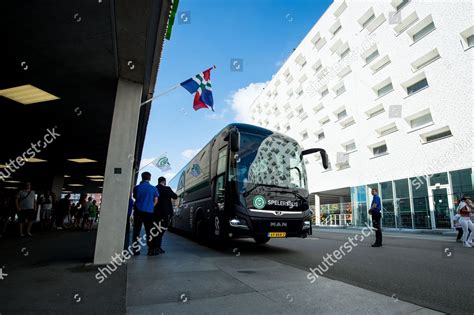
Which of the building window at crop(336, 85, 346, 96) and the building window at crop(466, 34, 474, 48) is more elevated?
the building window at crop(336, 85, 346, 96)

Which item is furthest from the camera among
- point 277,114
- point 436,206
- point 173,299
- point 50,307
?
point 277,114

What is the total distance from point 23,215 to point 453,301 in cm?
1235

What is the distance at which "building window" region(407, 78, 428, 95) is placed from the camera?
65.9 ft

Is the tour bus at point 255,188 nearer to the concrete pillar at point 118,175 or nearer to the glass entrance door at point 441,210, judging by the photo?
the concrete pillar at point 118,175

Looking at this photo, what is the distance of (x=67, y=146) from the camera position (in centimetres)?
1307

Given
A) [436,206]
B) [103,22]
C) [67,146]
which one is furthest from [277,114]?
[103,22]

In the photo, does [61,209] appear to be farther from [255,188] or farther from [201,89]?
[255,188]

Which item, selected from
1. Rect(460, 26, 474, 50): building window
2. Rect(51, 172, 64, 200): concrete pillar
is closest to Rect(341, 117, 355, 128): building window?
Rect(460, 26, 474, 50): building window

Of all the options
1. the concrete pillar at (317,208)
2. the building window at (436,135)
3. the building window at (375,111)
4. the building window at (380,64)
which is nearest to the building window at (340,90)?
the building window at (380,64)

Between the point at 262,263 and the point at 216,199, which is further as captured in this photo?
the point at 216,199

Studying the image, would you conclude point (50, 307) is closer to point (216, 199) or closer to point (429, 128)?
point (216, 199)

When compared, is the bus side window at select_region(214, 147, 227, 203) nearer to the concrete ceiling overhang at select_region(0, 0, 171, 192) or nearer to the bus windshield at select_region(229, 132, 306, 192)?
the bus windshield at select_region(229, 132, 306, 192)

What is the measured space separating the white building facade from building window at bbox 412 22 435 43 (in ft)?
0.30

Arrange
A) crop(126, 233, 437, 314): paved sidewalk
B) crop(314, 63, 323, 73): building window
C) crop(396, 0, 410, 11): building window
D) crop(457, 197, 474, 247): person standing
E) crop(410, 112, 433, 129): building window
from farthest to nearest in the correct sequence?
crop(314, 63, 323, 73): building window < crop(396, 0, 410, 11): building window < crop(410, 112, 433, 129): building window < crop(457, 197, 474, 247): person standing < crop(126, 233, 437, 314): paved sidewalk
